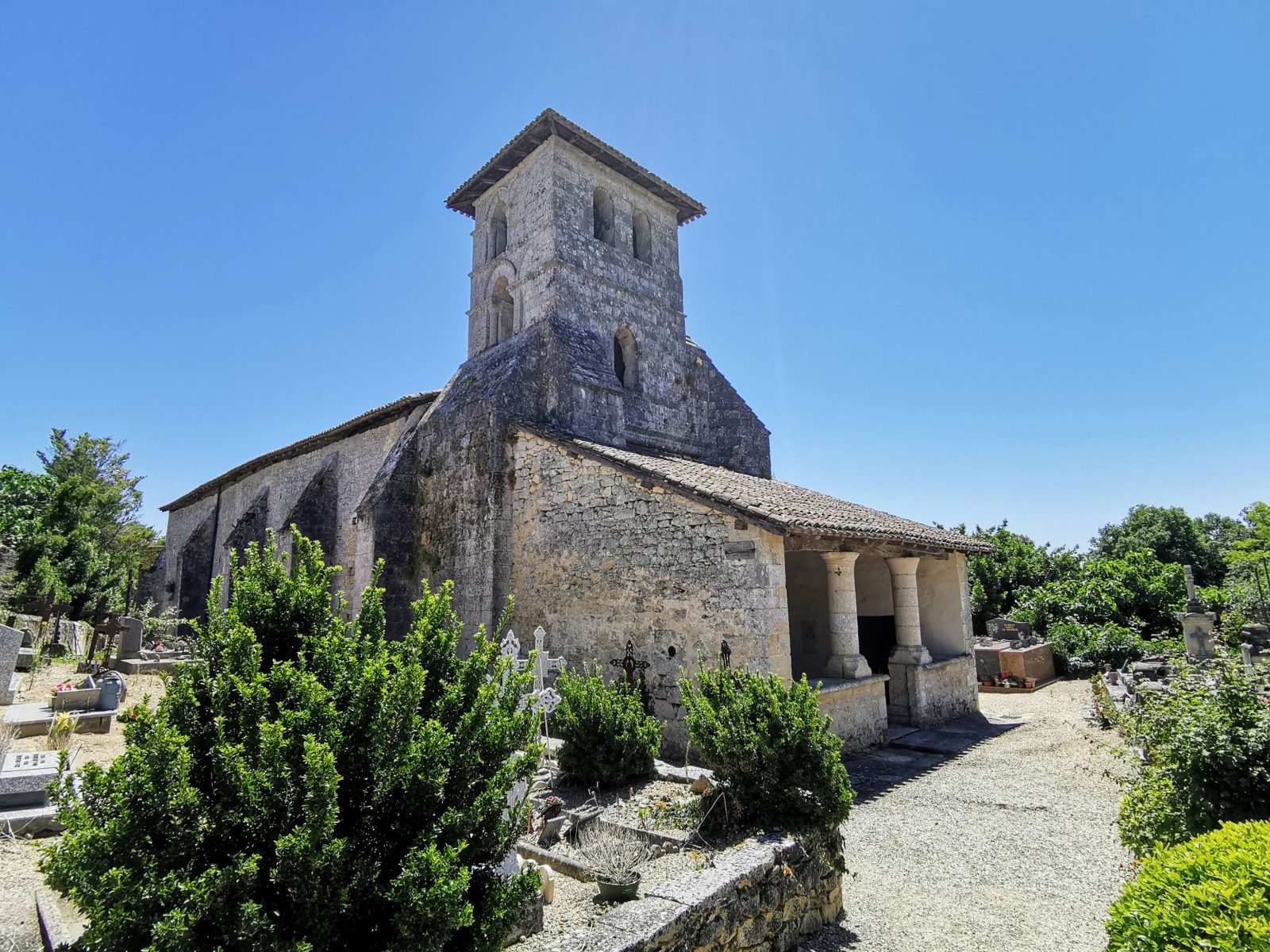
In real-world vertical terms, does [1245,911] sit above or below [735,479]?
below

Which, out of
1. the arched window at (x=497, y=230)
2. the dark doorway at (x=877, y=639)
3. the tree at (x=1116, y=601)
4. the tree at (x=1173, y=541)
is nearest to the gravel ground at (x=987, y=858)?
the dark doorway at (x=877, y=639)

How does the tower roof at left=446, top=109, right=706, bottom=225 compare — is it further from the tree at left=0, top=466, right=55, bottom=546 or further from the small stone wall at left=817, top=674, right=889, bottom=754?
the tree at left=0, top=466, right=55, bottom=546

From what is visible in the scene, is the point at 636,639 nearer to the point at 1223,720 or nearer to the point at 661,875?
the point at 661,875

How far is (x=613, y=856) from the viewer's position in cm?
466

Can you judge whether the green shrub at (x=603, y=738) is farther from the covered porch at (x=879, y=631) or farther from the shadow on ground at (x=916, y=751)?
the covered porch at (x=879, y=631)

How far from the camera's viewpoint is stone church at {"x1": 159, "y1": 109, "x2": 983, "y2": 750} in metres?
9.12

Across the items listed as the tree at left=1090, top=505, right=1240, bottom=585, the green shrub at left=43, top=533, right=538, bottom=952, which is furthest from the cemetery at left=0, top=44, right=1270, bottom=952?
the tree at left=1090, top=505, right=1240, bottom=585

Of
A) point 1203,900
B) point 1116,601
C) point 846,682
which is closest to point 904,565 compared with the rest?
point 846,682

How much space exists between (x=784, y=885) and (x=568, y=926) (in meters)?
1.45

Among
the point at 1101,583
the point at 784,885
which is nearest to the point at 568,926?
the point at 784,885

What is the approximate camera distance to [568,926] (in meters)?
3.89

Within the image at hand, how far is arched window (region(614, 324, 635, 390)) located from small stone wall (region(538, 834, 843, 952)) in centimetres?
1195

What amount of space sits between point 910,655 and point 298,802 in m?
11.1

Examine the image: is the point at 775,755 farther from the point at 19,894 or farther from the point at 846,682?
the point at 846,682
